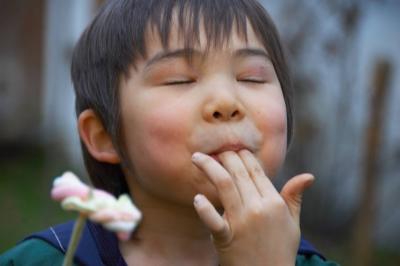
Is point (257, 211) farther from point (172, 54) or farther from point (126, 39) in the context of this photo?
point (126, 39)

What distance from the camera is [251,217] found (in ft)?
6.27

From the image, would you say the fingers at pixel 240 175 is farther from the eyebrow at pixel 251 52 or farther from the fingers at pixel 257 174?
the eyebrow at pixel 251 52

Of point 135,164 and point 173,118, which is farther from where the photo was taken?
point 135,164

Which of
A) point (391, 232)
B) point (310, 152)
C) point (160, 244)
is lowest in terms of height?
point (391, 232)

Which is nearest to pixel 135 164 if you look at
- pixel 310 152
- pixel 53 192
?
pixel 53 192

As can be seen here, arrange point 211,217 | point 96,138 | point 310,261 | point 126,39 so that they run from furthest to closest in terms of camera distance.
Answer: point 310,261
point 96,138
point 126,39
point 211,217

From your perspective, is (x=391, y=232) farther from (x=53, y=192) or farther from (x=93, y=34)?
(x=53, y=192)

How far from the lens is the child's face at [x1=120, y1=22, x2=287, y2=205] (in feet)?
6.63

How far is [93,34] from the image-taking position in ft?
7.79

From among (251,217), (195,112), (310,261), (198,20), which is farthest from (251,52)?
(310,261)

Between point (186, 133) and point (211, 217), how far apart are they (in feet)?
0.85

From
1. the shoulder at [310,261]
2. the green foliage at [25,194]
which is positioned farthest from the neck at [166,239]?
the green foliage at [25,194]

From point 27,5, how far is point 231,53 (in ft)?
26.0

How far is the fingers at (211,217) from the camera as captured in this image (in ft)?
6.01
